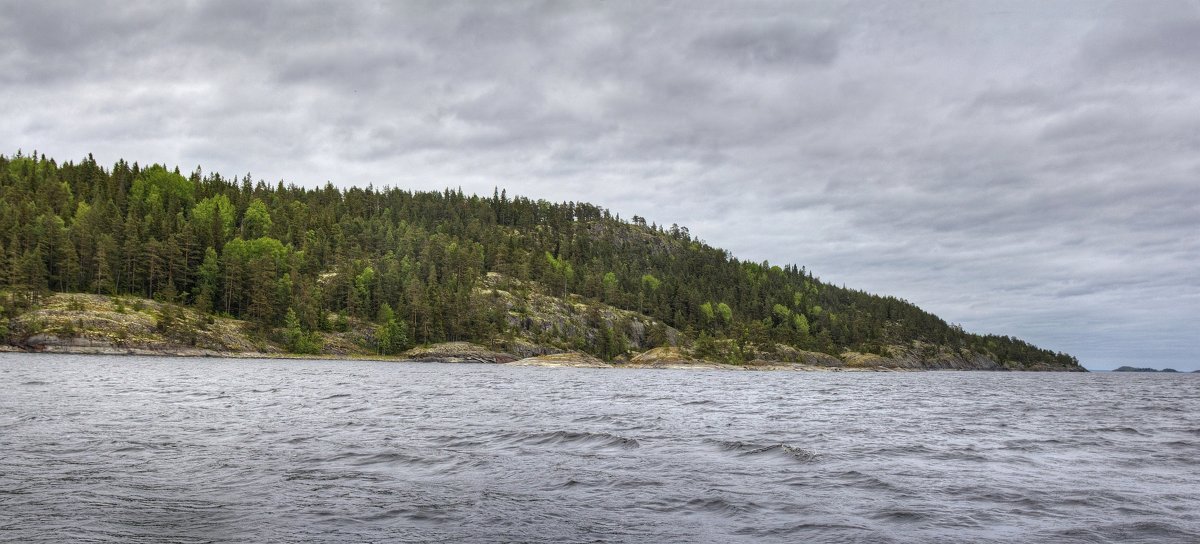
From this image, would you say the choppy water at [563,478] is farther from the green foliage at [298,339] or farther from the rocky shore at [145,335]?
the green foliage at [298,339]

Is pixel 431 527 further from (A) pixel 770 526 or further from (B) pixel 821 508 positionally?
(B) pixel 821 508

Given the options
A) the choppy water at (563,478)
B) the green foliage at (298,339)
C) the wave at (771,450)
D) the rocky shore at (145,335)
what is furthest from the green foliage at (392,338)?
the wave at (771,450)

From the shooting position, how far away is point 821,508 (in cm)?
1669

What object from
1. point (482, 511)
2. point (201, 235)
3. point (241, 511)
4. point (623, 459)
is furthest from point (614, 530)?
point (201, 235)

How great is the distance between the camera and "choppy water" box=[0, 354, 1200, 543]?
1427 centimetres

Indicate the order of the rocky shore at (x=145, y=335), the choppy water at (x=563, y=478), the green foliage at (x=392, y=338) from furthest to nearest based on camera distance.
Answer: the green foliage at (x=392, y=338) < the rocky shore at (x=145, y=335) < the choppy water at (x=563, y=478)

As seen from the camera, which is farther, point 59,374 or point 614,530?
point 59,374

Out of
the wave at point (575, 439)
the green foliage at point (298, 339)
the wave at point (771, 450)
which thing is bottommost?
the wave at point (575, 439)

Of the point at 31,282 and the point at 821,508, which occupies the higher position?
the point at 31,282

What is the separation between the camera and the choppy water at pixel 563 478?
14273mm

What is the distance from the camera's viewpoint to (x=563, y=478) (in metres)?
19.9

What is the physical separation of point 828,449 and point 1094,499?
32.6 ft

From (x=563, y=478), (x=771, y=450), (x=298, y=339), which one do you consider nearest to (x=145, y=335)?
(x=298, y=339)

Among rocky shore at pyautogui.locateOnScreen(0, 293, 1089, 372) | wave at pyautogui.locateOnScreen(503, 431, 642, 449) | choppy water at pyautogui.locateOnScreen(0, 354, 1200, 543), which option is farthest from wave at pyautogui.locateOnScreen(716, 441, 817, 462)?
rocky shore at pyautogui.locateOnScreen(0, 293, 1089, 372)
